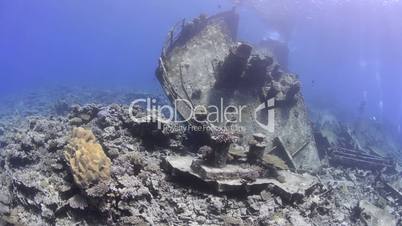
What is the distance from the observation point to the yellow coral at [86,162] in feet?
27.7

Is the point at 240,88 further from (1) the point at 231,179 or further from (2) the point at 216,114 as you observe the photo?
(1) the point at 231,179

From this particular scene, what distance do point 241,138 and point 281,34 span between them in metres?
38.2

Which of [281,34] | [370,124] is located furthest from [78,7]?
[370,124]

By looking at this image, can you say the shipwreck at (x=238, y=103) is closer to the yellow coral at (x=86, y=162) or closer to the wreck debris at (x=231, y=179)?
the wreck debris at (x=231, y=179)

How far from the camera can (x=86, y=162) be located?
28.7ft

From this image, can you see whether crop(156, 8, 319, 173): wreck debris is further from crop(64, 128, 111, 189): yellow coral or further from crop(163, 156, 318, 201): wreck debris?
crop(64, 128, 111, 189): yellow coral

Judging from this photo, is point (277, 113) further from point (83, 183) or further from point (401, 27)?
point (401, 27)

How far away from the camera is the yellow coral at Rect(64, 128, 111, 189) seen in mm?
8445

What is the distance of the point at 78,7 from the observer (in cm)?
19275

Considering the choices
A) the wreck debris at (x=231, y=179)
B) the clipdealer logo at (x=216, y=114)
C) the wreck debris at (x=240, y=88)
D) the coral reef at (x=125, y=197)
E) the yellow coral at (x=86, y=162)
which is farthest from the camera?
the wreck debris at (x=240, y=88)

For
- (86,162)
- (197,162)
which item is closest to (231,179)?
(197,162)

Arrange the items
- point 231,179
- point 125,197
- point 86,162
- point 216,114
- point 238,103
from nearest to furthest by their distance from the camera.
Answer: point 125,197 < point 86,162 < point 231,179 < point 216,114 < point 238,103

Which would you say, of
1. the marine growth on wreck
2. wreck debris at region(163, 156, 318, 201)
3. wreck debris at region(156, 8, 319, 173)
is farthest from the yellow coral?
wreck debris at region(156, 8, 319, 173)

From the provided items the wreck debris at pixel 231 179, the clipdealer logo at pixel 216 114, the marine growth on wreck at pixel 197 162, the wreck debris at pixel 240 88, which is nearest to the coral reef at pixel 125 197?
the marine growth on wreck at pixel 197 162
